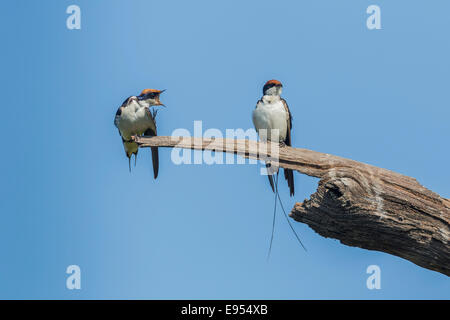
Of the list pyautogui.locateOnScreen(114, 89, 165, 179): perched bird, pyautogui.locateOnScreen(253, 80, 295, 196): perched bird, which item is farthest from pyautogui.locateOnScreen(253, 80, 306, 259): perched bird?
pyautogui.locateOnScreen(114, 89, 165, 179): perched bird

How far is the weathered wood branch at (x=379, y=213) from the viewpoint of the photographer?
574cm

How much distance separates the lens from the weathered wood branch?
5742mm

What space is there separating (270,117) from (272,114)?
6 centimetres

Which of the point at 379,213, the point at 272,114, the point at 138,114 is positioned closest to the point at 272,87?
the point at 272,114

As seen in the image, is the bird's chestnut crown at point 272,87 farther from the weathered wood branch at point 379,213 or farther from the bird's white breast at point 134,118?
the weathered wood branch at point 379,213

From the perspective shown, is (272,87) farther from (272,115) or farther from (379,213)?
(379,213)

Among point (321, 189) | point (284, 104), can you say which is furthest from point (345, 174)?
point (284, 104)

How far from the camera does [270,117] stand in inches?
348

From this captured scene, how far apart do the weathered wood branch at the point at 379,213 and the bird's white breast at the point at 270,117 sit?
260 centimetres

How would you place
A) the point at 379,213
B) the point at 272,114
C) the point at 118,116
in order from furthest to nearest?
1. the point at 118,116
2. the point at 272,114
3. the point at 379,213

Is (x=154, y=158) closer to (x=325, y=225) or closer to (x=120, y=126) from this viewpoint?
(x=120, y=126)

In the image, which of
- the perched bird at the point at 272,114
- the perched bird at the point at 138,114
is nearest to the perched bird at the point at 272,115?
the perched bird at the point at 272,114

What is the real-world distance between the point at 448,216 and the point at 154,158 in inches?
229

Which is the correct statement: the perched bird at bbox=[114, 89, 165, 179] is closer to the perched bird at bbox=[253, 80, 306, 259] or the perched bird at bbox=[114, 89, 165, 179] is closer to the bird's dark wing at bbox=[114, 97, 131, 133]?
the bird's dark wing at bbox=[114, 97, 131, 133]
